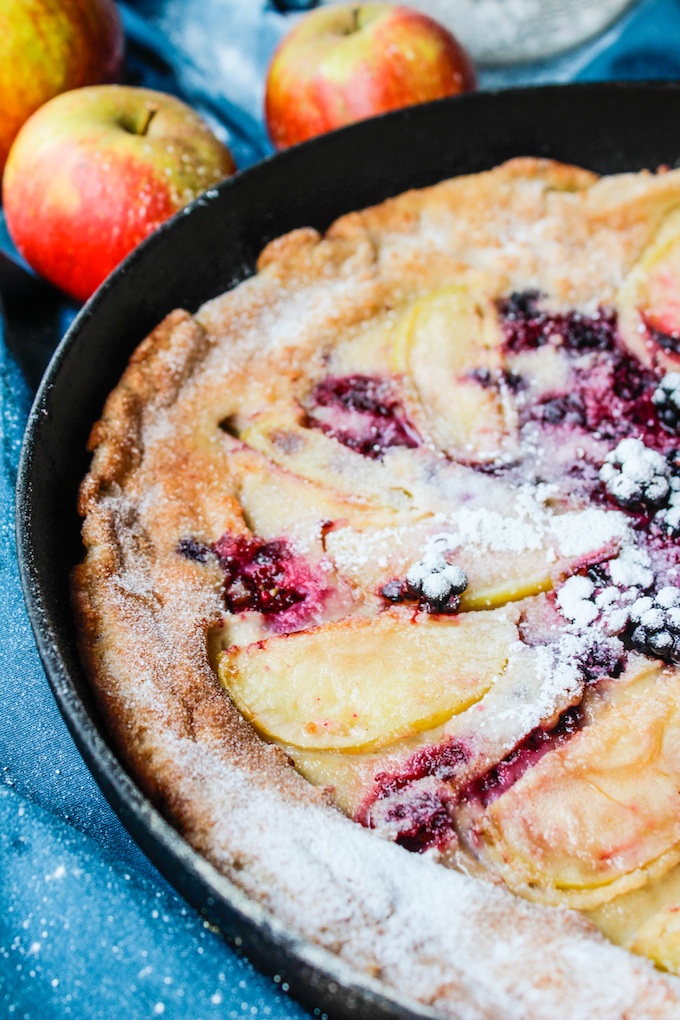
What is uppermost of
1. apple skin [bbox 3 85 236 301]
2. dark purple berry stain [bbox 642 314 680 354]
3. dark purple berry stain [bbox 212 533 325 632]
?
apple skin [bbox 3 85 236 301]

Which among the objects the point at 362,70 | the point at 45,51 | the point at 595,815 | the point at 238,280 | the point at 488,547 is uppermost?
the point at 45,51

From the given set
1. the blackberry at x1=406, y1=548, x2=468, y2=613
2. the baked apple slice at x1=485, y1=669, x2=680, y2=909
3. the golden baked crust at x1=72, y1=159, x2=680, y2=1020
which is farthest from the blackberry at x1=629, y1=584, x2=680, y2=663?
the blackberry at x1=406, y1=548, x2=468, y2=613

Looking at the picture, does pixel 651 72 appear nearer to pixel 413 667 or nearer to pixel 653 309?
pixel 653 309

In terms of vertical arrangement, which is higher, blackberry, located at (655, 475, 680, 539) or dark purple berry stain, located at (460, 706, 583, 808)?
dark purple berry stain, located at (460, 706, 583, 808)

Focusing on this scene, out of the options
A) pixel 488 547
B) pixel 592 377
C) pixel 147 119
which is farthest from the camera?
pixel 147 119

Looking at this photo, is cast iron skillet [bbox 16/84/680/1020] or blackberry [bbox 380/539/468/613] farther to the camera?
blackberry [bbox 380/539/468/613]

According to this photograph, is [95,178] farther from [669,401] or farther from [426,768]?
[426,768]

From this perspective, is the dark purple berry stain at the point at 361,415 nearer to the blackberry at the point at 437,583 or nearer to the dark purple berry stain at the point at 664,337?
the blackberry at the point at 437,583

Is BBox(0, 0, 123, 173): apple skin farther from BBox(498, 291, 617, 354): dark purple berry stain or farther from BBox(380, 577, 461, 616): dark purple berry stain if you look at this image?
BBox(380, 577, 461, 616): dark purple berry stain

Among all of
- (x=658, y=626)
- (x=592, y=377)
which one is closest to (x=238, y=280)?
(x=592, y=377)
